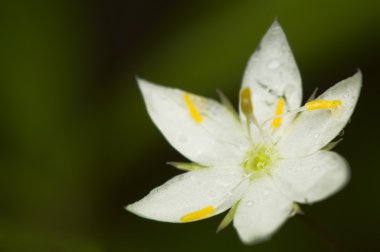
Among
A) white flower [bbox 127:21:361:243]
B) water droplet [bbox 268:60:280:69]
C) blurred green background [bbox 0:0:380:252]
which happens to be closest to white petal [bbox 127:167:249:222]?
white flower [bbox 127:21:361:243]

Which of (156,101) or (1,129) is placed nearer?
(156,101)

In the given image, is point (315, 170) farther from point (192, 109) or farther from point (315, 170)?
point (192, 109)

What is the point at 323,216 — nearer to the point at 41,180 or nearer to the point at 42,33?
the point at 41,180

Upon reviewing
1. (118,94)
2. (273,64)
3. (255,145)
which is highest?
(118,94)

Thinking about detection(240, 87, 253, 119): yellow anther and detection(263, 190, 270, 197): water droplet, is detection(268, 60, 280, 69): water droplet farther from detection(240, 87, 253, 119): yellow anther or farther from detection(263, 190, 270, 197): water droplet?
detection(263, 190, 270, 197): water droplet

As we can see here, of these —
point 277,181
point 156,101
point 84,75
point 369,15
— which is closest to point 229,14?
point 369,15

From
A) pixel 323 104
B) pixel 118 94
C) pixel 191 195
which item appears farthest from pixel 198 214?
pixel 118 94
